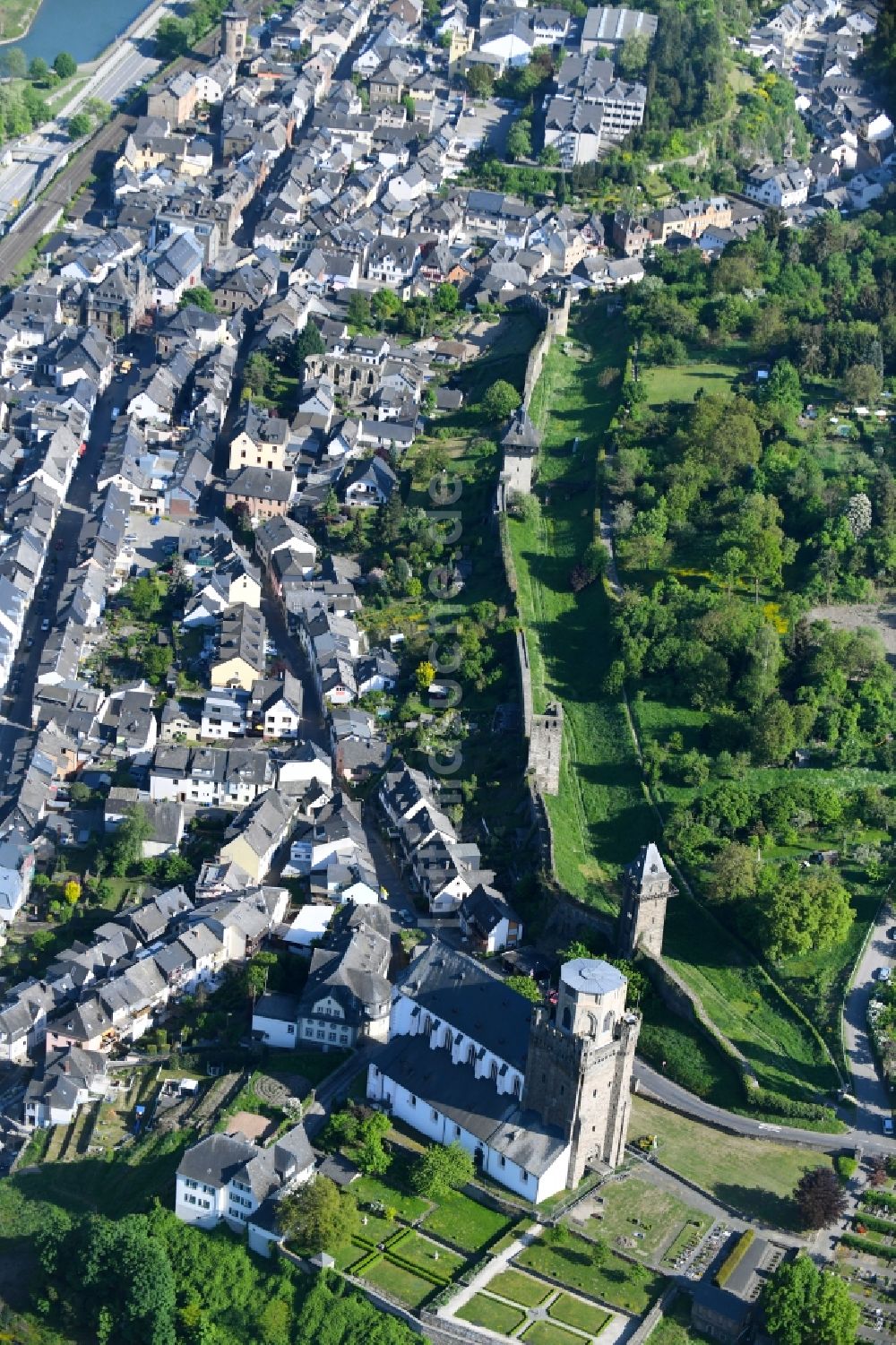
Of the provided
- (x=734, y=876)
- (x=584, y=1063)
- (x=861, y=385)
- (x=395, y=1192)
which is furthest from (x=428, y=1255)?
(x=861, y=385)

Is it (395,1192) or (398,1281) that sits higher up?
(398,1281)

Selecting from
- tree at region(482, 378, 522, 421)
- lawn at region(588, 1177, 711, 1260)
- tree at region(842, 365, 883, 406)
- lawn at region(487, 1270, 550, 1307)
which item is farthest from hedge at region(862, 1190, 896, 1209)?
tree at region(482, 378, 522, 421)

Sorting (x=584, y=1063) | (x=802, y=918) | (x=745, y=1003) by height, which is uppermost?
(x=584, y=1063)

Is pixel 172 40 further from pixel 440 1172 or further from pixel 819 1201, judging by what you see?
pixel 819 1201

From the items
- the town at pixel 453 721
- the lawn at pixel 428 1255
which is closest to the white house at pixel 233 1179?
the town at pixel 453 721

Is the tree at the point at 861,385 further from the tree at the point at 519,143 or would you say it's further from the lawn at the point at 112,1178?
the lawn at the point at 112,1178

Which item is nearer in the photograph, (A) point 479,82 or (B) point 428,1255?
(B) point 428,1255

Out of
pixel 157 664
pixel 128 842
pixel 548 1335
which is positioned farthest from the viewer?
pixel 157 664

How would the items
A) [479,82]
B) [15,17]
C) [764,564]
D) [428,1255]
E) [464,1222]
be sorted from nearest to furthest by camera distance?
[428,1255] → [464,1222] → [764,564] → [479,82] → [15,17]
